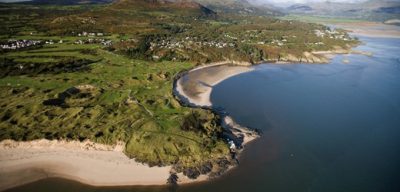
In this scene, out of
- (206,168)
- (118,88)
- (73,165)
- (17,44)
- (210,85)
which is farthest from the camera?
(17,44)

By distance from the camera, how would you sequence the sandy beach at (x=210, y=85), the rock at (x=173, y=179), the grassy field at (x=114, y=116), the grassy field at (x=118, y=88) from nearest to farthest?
the rock at (x=173, y=179) < the grassy field at (x=114, y=116) < the grassy field at (x=118, y=88) < the sandy beach at (x=210, y=85)

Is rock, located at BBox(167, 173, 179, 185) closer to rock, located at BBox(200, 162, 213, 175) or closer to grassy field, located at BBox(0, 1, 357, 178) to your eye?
grassy field, located at BBox(0, 1, 357, 178)

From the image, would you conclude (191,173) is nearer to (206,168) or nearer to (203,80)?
(206,168)

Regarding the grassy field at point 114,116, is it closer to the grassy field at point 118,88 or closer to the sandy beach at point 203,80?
the grassy field at point 118,88

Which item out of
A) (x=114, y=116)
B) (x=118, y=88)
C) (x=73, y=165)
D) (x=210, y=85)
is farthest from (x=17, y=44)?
(x=73, y=165)

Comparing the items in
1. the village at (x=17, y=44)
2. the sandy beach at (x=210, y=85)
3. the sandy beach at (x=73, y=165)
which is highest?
the village at (x=17, y=44)

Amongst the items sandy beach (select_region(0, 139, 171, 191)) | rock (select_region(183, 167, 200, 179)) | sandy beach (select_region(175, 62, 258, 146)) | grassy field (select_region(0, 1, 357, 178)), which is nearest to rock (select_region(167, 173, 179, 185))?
sandy beach (select_region(0, 139, 171, 191))

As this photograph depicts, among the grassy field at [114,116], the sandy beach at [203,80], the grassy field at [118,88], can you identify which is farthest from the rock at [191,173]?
the sandy beach at [203,80]

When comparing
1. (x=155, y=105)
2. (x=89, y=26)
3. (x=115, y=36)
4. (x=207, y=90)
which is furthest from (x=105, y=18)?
(x=155, y=105)
